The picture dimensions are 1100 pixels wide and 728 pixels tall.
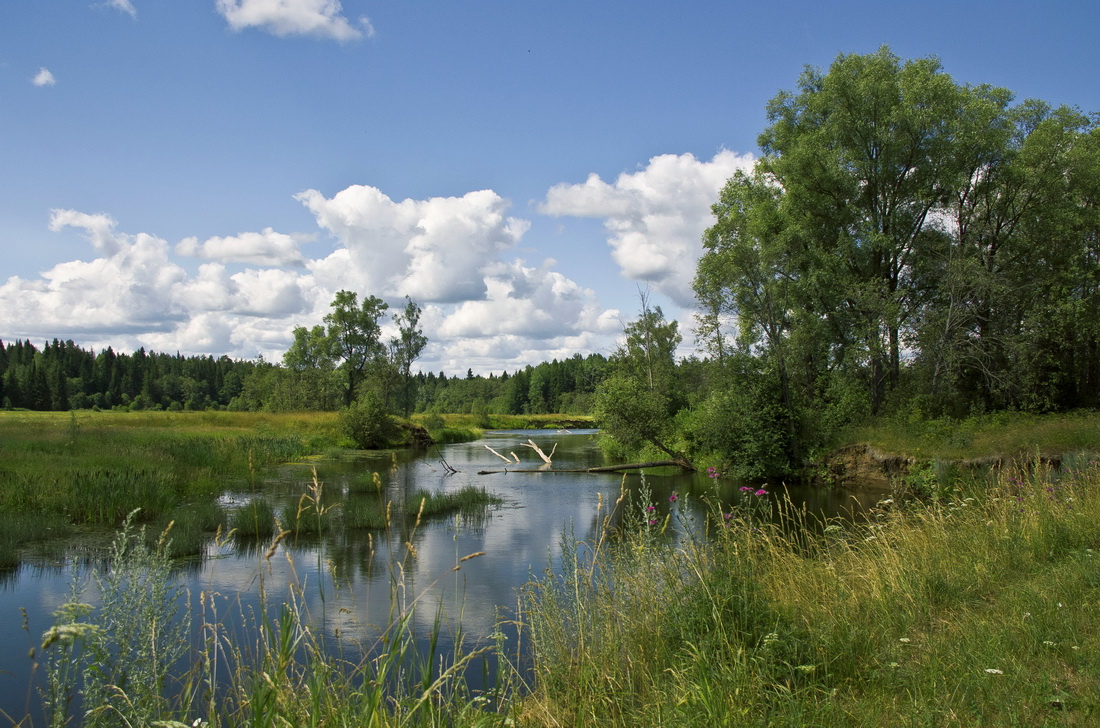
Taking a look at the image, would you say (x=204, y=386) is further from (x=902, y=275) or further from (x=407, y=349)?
(x=902, y=275)

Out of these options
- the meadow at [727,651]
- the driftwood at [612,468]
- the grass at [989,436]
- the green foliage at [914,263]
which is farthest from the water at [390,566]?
the green foliage at [914,263]

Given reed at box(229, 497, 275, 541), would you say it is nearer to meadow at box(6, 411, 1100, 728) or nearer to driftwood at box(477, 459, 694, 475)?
meadow at box(6, 411, 1100, 728)

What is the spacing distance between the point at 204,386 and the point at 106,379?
13.5m

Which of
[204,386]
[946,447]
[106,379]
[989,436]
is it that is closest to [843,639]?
[946,447]

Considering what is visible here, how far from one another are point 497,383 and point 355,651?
5286 inches

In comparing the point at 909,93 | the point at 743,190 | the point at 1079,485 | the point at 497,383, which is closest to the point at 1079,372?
the point at 909,93

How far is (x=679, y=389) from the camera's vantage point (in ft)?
112

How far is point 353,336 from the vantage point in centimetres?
5306

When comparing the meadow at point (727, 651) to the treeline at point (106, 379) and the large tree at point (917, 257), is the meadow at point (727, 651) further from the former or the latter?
the treeline at point (106, 379)

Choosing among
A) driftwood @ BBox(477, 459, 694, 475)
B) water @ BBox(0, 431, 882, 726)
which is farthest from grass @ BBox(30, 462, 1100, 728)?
driftwood @ BBox(477, 459, 694, 475)

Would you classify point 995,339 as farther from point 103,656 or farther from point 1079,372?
point 103,656

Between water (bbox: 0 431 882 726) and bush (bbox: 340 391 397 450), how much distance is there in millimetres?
13186

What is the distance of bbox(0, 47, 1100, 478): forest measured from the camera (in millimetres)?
21312

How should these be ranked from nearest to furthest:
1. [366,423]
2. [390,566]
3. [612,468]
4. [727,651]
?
1. [390,566]
2. [727,651]
3. [612,468]
4. [366,423]
